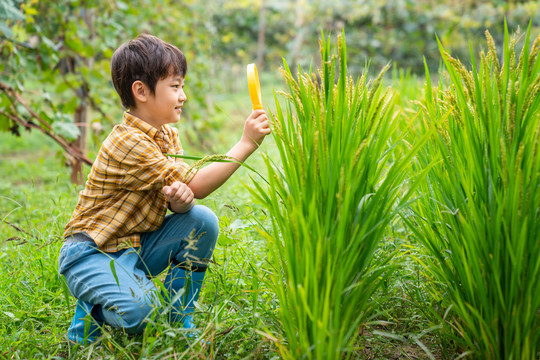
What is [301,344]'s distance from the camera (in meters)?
1.34

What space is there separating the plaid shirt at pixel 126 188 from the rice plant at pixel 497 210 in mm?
886

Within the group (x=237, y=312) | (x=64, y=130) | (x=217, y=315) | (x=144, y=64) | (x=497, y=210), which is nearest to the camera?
(x=497, y=210)

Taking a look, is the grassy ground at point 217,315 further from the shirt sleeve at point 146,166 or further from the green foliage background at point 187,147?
the shirt sleeve at point 146,166

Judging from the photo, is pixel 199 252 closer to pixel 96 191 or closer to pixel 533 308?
pixel 96 191

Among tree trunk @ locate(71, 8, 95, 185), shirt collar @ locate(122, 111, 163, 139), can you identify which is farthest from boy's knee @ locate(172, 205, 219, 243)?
tree trunk @ locate(71, 8, 95, 185)

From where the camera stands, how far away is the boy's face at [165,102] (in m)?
1.94

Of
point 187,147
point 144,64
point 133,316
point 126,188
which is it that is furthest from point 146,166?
point 187,147

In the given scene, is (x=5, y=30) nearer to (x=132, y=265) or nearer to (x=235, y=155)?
(x=132, y=265)

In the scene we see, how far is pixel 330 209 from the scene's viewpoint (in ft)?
4.31

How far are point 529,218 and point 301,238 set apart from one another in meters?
0.55

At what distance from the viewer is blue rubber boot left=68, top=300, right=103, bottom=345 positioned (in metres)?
1.72

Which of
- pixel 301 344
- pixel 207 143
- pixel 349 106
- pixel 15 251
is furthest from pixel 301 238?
pixel 207 143

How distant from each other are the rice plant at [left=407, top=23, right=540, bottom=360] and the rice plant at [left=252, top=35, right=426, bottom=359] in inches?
7.1

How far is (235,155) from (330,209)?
1.68 feet
